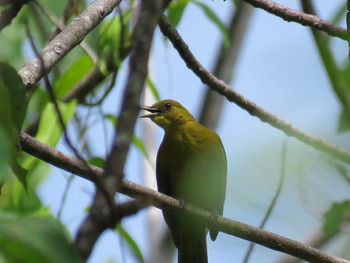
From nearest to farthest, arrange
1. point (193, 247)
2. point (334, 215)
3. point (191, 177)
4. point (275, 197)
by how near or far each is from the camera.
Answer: point (275, 197), point (334, 215), point (193, 247), point (191, 177)

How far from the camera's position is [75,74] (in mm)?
5297

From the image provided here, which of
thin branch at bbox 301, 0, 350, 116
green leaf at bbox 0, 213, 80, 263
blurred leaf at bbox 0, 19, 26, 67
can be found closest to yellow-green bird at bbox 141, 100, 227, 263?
thin branch at bbox 301, 0, 350, 116

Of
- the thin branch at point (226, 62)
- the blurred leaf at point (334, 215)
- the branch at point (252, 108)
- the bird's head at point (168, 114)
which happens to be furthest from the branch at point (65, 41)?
the thin branch at point (226, 62)

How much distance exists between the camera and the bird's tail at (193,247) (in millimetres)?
5625

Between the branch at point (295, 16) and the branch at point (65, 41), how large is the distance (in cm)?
100

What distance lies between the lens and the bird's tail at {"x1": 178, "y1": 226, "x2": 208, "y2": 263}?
5.62m

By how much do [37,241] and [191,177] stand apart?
13.8ft

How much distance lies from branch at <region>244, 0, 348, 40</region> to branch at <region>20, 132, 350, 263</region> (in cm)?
134

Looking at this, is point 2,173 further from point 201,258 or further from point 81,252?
point 201,258

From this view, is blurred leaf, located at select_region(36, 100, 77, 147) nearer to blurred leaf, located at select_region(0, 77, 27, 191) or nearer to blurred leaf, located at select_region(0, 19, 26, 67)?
blurred leaf, located at select_region(0, 77, 27, 191)

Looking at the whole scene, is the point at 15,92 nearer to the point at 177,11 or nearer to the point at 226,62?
the point at 177,11

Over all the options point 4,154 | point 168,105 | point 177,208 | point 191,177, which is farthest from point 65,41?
point 168,105

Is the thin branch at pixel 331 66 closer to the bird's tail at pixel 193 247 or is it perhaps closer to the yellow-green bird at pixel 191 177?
the yellow-green bird at pixel 191 177

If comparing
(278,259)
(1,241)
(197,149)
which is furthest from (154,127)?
(1,241)
